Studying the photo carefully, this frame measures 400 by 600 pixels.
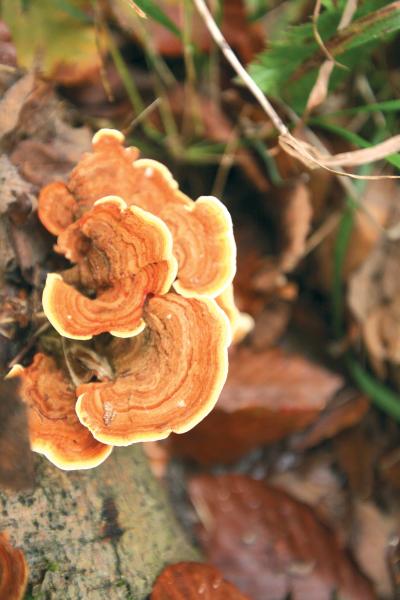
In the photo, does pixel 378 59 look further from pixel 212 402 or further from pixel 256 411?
pixel 212 402

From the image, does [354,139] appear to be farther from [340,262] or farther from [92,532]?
[92,532]

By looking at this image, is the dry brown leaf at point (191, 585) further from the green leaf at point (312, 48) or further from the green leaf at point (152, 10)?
the green leaf at point (152, 10)

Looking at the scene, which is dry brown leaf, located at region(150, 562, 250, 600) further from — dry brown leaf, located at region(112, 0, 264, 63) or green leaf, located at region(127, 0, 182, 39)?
dry brown leaf, located at region(112, 0, 264, 63)

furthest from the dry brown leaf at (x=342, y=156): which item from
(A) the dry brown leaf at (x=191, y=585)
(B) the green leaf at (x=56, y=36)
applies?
(A) the dry brown leaf at (x=191, y=585)

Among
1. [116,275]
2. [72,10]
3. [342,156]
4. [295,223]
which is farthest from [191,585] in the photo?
[72,10]

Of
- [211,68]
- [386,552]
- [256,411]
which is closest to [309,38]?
[211,68]

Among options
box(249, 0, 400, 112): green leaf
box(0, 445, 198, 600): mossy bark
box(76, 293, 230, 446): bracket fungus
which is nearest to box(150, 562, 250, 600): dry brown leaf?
box(0, 445, 198, 600): mossy bark

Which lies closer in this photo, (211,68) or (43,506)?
(43,506)
